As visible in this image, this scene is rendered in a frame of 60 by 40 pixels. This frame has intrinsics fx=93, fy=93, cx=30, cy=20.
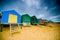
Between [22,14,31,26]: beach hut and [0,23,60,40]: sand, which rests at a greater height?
[22,14,31,26]: beach hut

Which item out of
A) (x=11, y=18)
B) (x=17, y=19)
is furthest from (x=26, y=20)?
(x=11, y=18)

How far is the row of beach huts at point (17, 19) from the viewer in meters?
1.83

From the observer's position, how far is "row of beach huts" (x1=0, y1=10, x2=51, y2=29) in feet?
6.00

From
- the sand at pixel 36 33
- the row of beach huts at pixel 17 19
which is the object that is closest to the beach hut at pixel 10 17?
the row of beach huts at pixel 17 19

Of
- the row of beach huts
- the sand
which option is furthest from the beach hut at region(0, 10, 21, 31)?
the sand

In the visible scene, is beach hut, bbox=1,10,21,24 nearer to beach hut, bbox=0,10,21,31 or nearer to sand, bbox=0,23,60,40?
beach hut, bbox=0,10,21,31

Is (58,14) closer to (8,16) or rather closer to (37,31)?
(37,31)

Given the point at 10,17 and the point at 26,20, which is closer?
the point at 10,17

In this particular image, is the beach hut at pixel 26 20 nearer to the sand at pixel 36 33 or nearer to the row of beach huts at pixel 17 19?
the row of beach huts at pixel 17 19

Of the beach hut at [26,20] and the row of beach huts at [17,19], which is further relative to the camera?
the beach hut at [26,20]

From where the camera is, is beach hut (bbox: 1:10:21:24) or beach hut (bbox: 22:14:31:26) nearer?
beach hut (bbox: 1:10:21:24)

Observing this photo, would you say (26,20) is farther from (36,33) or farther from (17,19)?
(36,33)

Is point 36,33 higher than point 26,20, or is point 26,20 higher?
point 26,20

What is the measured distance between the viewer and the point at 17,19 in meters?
1.92
